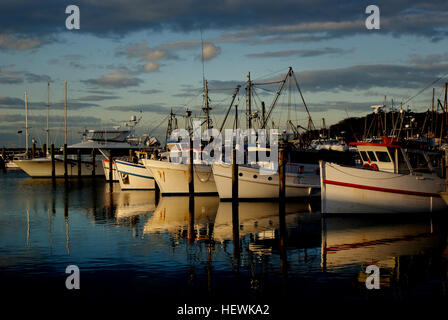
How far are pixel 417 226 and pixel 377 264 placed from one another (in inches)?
299

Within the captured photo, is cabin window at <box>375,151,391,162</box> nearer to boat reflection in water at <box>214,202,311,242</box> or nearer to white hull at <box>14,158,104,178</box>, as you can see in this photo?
boat reflection in water at <box>214,202,311,242</box>

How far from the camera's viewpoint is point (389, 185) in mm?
22531

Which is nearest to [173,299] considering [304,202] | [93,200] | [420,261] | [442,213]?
[420,261]

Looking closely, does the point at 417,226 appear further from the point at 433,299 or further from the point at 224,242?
the point at 433,299

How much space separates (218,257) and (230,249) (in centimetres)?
134

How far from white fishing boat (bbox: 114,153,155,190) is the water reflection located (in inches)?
469

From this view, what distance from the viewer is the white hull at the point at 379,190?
73.9 feet

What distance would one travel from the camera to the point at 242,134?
121 ft

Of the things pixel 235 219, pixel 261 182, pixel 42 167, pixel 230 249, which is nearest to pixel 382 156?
pixel 235 219

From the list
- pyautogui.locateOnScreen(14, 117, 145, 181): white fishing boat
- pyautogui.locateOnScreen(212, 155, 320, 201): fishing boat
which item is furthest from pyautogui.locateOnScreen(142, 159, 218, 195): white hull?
pyautogui.locateOnScreen(14, 117, 145, 181): white fishing boat

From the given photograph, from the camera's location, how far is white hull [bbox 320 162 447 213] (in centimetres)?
2252

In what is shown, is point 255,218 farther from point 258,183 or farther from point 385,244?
point 385,244

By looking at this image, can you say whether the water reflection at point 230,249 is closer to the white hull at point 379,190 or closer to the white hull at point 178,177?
the white hull at point 379,190

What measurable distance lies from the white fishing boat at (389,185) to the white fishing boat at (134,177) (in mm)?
20050
